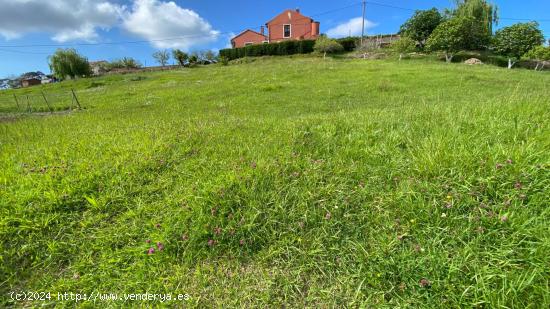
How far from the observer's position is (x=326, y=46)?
35500 millimetres

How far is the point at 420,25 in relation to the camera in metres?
33.2

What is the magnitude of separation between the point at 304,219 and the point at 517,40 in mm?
36786

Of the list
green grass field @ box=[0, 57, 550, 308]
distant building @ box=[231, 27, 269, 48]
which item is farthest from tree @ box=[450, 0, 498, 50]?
green grass field @ box=[0, 57, 550, 308]

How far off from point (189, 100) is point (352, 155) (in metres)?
9.40

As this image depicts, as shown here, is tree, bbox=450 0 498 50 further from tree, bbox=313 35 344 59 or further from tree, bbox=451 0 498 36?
tree, bbox=313 35 344 59

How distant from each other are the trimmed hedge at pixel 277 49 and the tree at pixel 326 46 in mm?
2990

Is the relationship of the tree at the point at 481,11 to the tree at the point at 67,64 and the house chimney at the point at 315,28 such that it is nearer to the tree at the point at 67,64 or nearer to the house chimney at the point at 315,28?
the house chimney at the point at 315,28

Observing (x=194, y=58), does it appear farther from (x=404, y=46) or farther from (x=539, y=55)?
(x=539, y=55)

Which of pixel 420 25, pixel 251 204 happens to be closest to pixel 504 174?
pixel 251 204

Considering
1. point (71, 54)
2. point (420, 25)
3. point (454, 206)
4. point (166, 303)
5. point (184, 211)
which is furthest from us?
point (71, 54)

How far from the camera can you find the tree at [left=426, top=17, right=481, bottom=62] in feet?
82.2

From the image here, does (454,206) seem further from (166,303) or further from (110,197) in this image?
(110,197)

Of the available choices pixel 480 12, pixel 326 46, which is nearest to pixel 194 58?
pixel 326 46

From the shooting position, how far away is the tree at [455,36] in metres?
25.0
